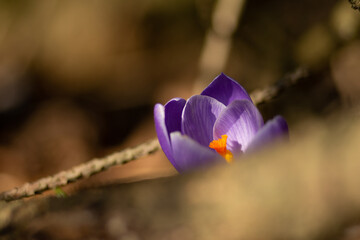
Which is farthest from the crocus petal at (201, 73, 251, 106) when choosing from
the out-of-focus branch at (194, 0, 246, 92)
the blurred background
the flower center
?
the out-of-focus branch at (194, 0, 246, 92)

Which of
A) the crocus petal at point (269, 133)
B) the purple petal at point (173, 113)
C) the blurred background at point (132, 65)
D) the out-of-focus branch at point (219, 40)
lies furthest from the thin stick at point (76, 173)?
the out-of-focus branch at point (219, 40)

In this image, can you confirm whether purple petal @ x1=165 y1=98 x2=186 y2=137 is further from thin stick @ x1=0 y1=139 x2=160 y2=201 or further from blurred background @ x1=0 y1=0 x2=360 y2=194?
blurred background @ x1=0 y1=0 x2=360 y2=194

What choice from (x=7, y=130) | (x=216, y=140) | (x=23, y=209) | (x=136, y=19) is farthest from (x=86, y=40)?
(x=23, y=209)

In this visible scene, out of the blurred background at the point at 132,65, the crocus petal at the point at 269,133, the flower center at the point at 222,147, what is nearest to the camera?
the crocus petal at the point at 269,133

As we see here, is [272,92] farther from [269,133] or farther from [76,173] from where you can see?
[76,173]

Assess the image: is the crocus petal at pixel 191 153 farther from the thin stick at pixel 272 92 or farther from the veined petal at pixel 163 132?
the thin stick at pixel 272 92

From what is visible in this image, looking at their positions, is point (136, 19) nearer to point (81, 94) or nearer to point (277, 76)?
point (81, 94)

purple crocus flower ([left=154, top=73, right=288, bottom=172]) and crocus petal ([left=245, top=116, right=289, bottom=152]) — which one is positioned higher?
purple crocus flower ([left=154, top=73, right=288, bottom=172])
